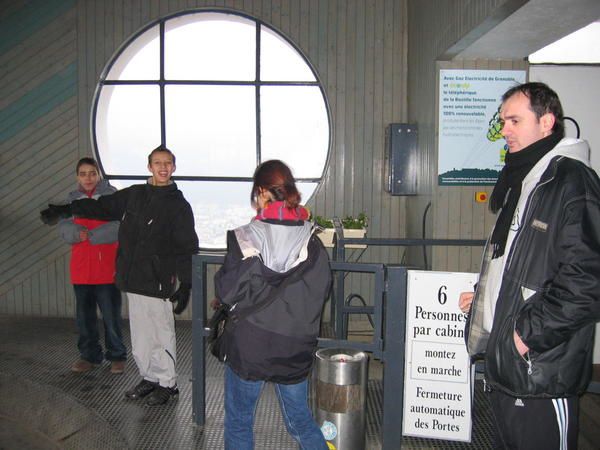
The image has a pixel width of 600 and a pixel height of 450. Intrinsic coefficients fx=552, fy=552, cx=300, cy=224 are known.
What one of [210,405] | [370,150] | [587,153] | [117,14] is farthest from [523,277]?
[117,14]

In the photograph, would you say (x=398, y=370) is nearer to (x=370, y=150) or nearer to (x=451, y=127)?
(x=451, y=127)

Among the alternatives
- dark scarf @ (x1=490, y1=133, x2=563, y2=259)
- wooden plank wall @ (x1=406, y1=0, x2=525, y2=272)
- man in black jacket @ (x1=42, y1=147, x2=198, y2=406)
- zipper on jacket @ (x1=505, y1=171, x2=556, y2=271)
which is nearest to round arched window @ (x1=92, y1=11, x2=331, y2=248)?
wooden plank wall @ (x1=406, y1=0, x2=525, y2=272)

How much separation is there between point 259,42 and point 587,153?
4780 mm

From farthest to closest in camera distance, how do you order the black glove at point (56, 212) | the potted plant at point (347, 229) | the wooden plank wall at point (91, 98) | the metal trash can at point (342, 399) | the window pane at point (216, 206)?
the window pane at point (216, 206) < the wooden plank wall at point (91, 98) < the potted plant at point (347, 229) < the black glove at point (56, 212) < the metal trash can at point (342, 399)

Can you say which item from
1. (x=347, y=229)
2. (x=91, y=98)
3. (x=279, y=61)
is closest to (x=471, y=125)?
(x=347, y=229)

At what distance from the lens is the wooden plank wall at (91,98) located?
598 cm

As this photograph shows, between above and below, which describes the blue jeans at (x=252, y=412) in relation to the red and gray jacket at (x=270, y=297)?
below

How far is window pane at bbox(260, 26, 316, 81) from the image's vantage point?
605 cm

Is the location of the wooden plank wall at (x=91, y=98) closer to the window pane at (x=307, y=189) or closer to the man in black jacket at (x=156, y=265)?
the window pane at (x=307, y=189)

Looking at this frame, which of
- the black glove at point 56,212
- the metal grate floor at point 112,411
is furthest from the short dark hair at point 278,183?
the black glove at point 56,212

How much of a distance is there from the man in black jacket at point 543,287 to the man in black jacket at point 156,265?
2275mm

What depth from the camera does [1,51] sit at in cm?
613

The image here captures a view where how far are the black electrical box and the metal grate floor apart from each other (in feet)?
6.66

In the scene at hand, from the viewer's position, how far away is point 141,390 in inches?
150
